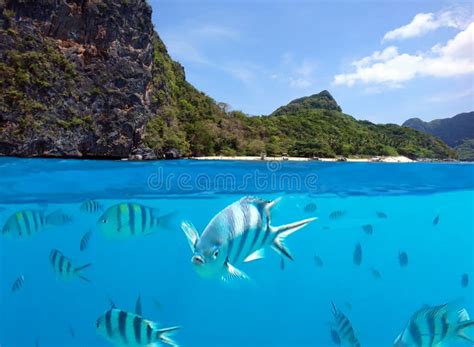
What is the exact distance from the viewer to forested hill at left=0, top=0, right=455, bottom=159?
87.7 ft

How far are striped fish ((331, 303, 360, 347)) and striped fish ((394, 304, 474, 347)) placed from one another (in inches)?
35.8

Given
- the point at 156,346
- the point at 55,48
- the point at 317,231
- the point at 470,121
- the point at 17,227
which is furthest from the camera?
the point at 470,121

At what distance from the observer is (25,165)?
60.6 feet

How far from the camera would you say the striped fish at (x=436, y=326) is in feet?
12.5

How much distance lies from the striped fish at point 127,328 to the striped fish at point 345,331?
83.6 inches

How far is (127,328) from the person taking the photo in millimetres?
3770

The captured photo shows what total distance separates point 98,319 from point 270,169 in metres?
18.3

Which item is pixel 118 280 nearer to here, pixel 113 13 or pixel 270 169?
pixel 270 169

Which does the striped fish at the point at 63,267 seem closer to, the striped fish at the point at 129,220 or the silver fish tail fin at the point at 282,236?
the striped fish at the point at 129,220

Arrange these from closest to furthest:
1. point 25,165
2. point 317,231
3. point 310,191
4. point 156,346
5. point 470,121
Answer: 1. point 156,346
2. point 25,165
3. point 310,191
4. point 317,231
5. point 470,121

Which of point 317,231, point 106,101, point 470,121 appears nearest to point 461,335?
point 317,231

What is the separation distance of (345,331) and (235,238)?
287 cm

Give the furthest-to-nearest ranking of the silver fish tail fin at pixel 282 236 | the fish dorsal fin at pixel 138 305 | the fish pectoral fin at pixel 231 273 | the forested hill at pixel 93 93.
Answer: the forested hill at pixel 93 93, the fish dorsal fin at pixel 138 305, the silver fish tail fin at pixel 282 236, the fish pectoral fin at pixel 231 273

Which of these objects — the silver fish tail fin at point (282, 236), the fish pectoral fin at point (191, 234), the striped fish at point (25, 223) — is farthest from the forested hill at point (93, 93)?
the silver fish tail fin at point (282, 236)
